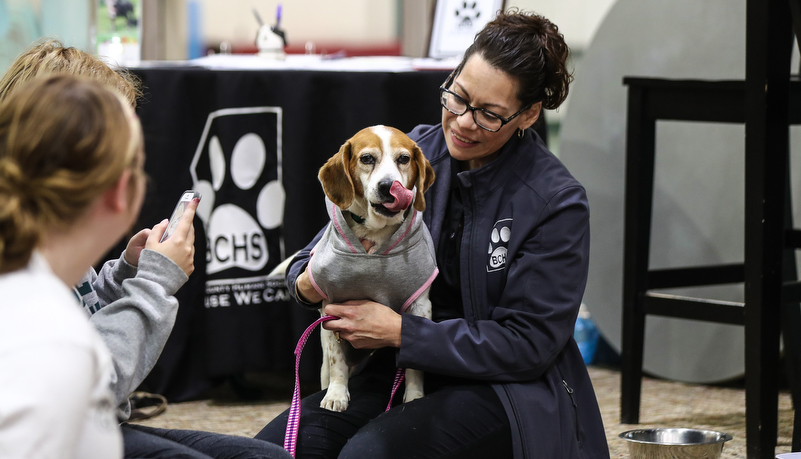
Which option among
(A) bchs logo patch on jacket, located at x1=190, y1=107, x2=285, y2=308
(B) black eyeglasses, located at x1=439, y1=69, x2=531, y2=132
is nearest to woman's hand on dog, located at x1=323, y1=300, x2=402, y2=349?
(B) black eyeglasses, located at x1=439, y1=69, x2=531, y2=132

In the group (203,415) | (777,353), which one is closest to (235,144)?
(203,415)

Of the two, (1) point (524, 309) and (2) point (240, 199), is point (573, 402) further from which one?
(2) point (240, 199)

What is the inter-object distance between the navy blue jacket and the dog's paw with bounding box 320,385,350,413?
0.23m

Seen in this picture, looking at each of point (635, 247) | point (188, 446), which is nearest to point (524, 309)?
point (188, 446)

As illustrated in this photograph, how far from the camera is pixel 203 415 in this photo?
281 centimetres

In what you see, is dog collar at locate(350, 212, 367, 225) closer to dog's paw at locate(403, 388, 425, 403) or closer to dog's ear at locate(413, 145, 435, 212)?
dog's ear at locate(413, 145, 435, 212)

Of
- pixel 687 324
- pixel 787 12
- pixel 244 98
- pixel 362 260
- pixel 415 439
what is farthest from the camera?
pixel 687 324

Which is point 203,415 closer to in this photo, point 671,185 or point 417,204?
point 417,204

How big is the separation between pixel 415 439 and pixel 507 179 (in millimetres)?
565

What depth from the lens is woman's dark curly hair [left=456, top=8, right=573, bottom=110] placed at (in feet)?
5.60

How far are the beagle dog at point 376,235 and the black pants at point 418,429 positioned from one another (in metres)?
0.07

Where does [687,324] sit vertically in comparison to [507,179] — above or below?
below

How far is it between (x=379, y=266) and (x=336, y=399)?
304 millimetres

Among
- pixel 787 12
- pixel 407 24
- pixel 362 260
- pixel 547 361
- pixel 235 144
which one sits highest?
pixel 407 24
